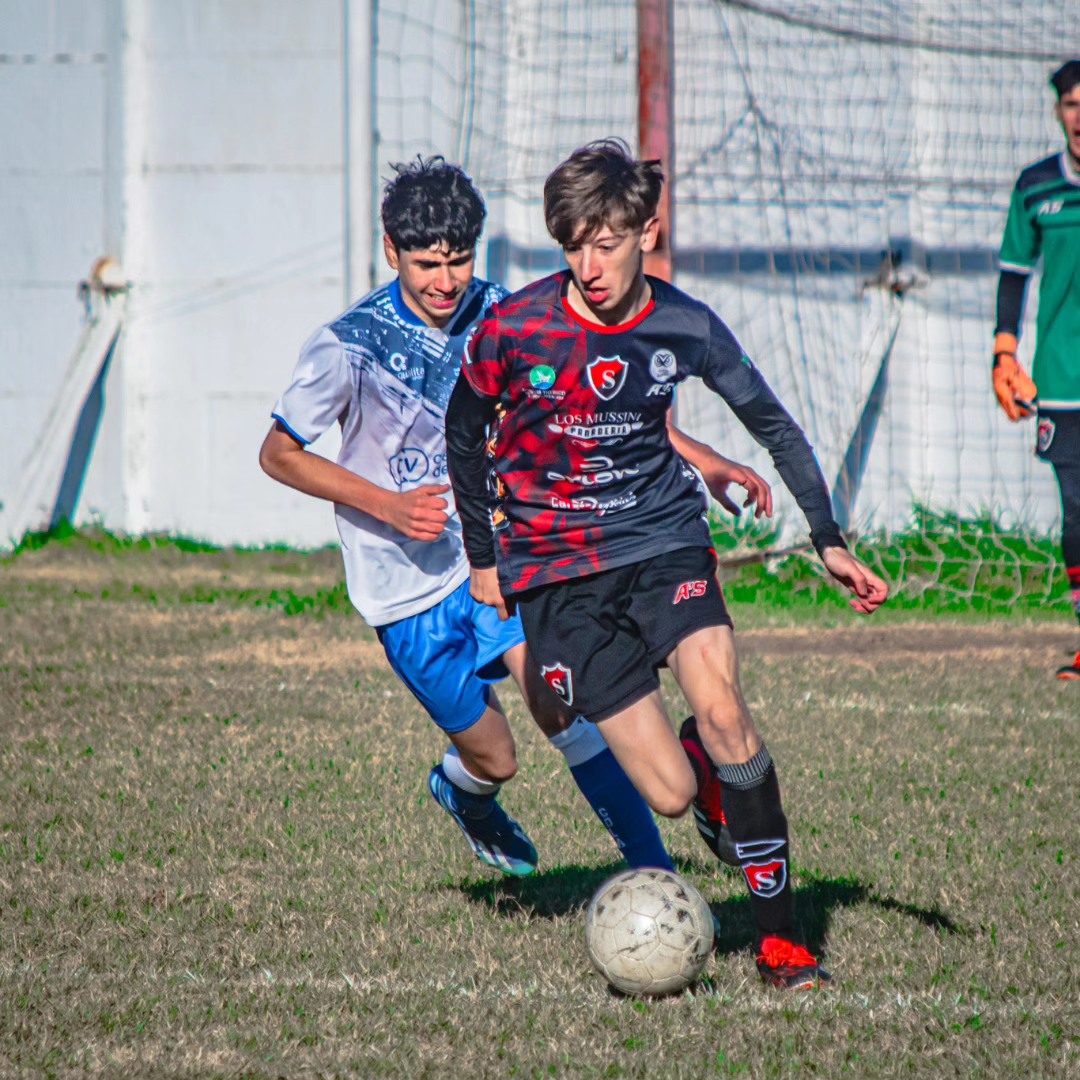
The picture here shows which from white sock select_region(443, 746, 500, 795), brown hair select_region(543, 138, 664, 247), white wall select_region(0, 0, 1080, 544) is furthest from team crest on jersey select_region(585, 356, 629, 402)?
white wall select_region(0, 0, 1080, 544)

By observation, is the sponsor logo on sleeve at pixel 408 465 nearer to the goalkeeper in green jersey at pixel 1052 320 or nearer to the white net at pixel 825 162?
the goalkeeper in green jersey at pixel 1052 320

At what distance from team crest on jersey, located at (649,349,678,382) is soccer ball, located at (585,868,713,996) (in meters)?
1.15

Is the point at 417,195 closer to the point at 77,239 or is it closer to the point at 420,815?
the point at 420,815

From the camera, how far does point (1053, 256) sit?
6664mm

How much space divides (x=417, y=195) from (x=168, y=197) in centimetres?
868

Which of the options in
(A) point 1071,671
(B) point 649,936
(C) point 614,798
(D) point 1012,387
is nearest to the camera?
(B) point 649,936

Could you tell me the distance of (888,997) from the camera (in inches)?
125

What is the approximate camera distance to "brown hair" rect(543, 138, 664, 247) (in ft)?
11.1

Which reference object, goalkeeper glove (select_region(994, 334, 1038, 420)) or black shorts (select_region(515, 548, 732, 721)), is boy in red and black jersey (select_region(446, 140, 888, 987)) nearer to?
black shorts (select_region(515, 548, 732, 721))

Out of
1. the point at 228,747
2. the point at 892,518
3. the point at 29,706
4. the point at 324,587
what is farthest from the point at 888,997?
the point at 892,518

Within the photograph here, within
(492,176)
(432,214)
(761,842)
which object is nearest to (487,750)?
(761,842)

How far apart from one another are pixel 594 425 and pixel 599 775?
3.13 feet

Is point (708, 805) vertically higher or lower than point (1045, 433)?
lower

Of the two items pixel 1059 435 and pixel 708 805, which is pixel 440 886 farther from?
pixel 1059 435
